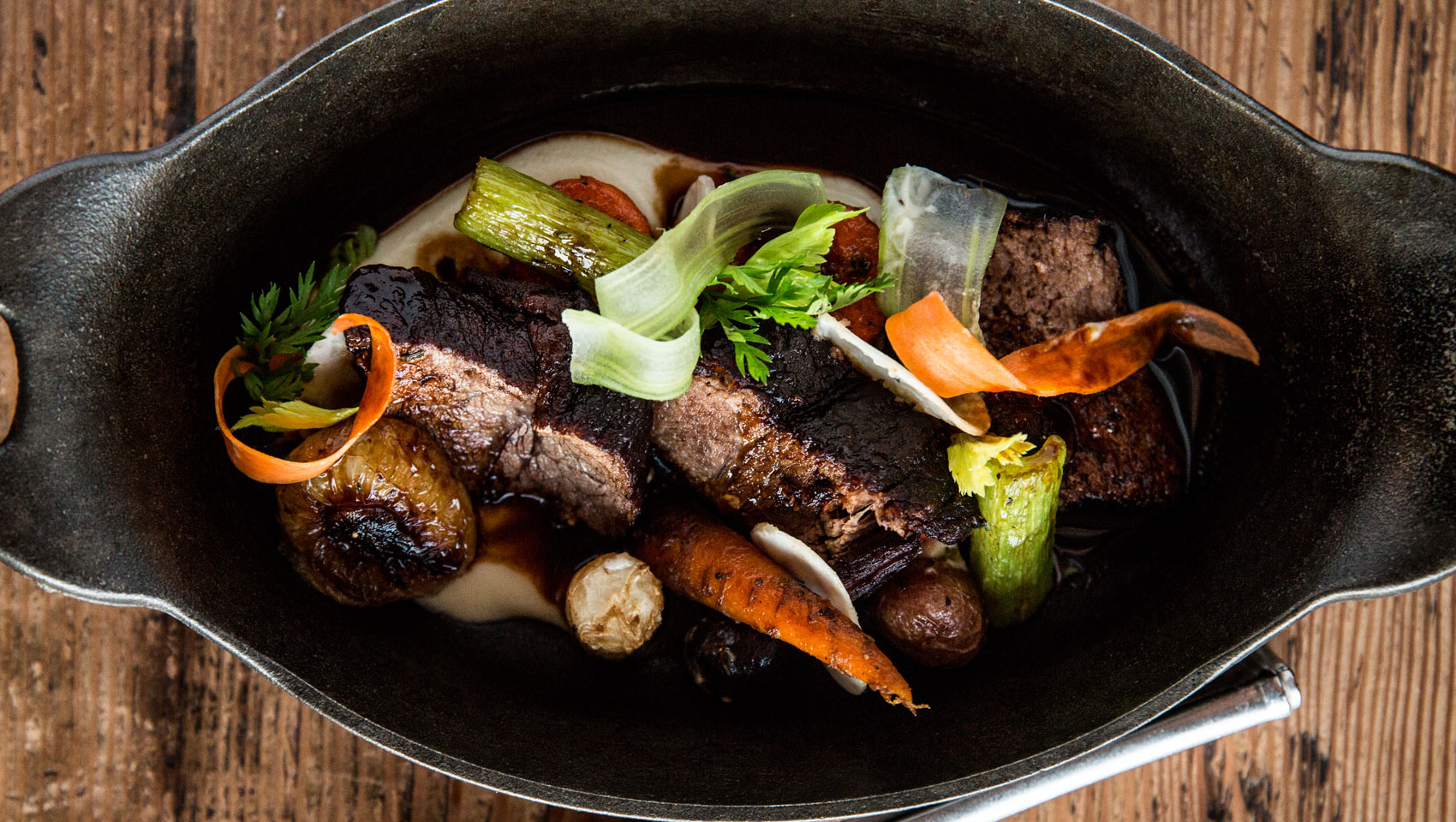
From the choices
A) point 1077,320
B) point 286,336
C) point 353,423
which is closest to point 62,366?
point 286,336

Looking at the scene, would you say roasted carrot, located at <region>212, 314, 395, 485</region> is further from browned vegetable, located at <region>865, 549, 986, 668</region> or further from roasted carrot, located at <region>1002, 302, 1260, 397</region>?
roasted carrot, located at <region>1002, 302, 1260, 397</region>

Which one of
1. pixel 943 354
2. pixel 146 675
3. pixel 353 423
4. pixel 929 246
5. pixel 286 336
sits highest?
pixel 929 246

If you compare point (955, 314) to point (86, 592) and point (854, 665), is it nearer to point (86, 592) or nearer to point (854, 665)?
point (854, 665)

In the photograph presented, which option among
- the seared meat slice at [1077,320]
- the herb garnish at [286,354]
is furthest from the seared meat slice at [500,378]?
the seared meat slice at [1077,320]

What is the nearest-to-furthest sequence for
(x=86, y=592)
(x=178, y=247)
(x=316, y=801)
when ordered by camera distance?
(x=86, y=592) → (x=178, y=247) → (x=316, y=801)

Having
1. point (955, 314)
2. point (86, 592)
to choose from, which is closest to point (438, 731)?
point (86, 592)

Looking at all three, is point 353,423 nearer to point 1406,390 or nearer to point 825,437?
point 825,437

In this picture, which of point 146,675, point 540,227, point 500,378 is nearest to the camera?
point 500,378
